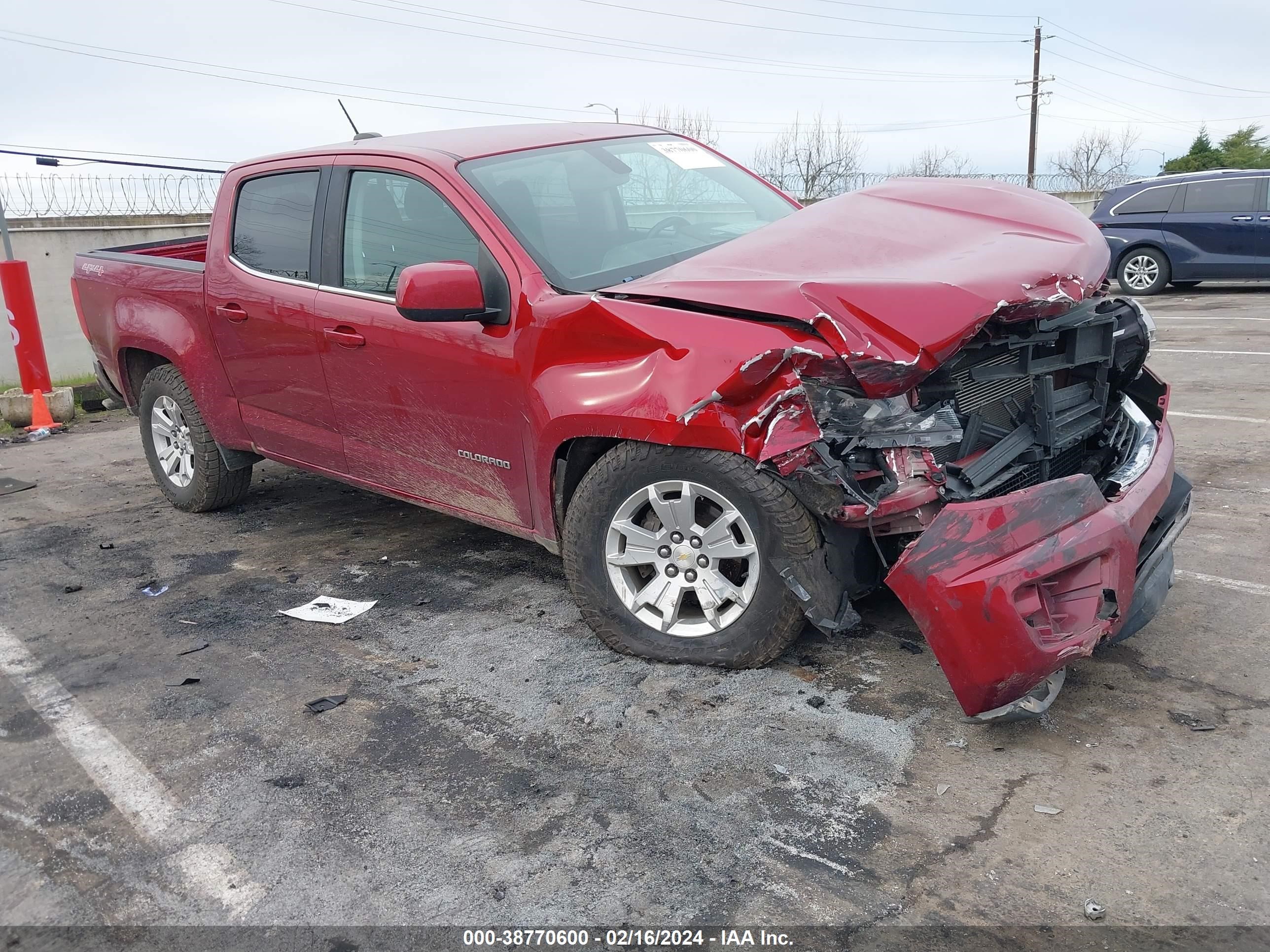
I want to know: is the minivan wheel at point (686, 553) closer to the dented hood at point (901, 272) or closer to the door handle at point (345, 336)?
the dented hood at point (901, 272)

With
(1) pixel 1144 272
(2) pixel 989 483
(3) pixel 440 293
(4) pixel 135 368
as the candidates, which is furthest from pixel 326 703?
(1) pixel 1144 272

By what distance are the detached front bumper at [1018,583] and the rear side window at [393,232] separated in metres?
2.06

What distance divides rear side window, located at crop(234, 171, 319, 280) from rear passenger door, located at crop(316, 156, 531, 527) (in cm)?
18

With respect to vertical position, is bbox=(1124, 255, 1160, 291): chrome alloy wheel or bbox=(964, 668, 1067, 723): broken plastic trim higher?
bbox=(964, 668, 1067, 723): broken plastic trim

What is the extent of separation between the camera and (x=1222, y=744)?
3.01 meters

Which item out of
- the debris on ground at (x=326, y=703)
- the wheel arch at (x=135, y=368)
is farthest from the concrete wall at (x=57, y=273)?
the debris on ground at (x=326, y=703)

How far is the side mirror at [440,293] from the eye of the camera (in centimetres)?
364

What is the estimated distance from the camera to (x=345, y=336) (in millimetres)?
4402

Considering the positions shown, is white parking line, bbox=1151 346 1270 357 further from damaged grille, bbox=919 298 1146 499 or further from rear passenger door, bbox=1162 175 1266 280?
damaged grille, bbox=919 298 1146 499

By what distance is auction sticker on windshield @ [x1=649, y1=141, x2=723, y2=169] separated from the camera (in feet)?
15.6

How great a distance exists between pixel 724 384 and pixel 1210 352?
8398 millimetres

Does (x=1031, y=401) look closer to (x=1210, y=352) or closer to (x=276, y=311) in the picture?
(x=276, y=311)

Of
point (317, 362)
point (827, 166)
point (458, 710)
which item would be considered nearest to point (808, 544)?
point (458, 710)

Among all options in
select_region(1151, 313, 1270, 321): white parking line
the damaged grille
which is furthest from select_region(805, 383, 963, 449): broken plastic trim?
select_region(1151, 313, 1270, 321): white parking line
